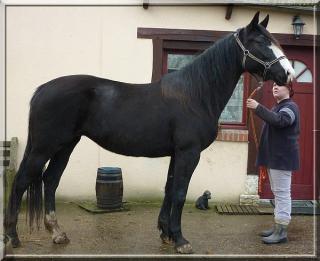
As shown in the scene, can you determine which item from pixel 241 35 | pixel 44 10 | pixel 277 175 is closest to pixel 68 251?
pixel 277 175

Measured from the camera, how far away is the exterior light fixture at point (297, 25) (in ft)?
23.7

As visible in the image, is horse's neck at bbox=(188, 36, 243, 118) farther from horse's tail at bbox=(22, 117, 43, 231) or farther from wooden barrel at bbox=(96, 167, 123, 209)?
wooden barrel at bbox=(96, 167, 123, 209)

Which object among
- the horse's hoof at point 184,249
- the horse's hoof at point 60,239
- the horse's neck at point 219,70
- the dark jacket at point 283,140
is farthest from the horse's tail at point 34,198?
the dark jacket at point 283,140

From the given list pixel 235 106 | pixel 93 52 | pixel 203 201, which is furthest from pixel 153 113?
pixel 235 106

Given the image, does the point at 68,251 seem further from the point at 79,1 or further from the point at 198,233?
the point at 79,1

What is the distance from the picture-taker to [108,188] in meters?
6.71

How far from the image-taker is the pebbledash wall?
7191 millimetres

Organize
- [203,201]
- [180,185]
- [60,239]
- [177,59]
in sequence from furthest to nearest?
[177,59] → [203,201] → [60,239] → [180,185]

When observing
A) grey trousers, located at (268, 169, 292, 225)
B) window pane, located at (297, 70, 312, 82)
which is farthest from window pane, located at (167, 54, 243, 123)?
grey trousers, located at (268, 169, 292, 225)

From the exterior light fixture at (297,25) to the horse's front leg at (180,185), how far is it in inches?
146

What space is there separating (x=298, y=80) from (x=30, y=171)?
4.86 meters

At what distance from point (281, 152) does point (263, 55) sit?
1095mm

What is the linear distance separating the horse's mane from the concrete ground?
59.5 inches

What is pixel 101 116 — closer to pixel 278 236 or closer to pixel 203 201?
pixel 278 236
